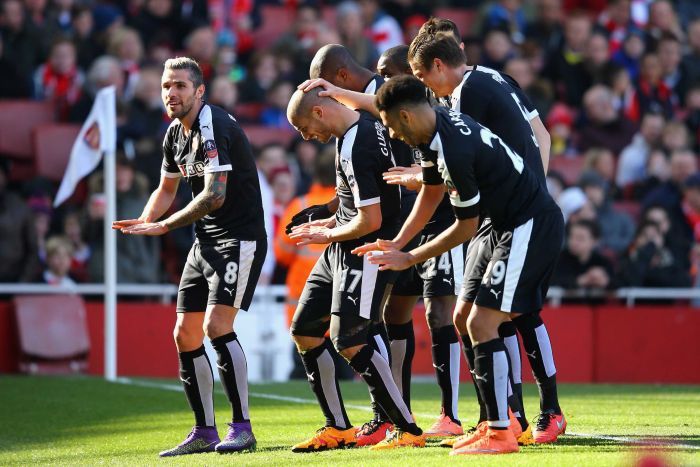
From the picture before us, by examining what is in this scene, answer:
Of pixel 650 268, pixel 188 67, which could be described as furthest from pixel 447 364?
pixel 650 268

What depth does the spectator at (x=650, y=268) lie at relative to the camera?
51.9 ft

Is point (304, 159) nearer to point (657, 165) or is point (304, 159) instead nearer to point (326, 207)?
point (657, 165)

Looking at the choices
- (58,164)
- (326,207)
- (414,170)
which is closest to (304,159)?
(58,164)

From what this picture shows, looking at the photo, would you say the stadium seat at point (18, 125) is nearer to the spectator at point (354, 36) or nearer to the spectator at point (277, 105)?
the spectator at point (277, 105)

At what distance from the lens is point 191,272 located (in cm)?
837

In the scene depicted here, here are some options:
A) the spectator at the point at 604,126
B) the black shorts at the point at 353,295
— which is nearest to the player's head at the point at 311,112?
the black shorts at the point at 353,295

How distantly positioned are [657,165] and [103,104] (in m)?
7.88

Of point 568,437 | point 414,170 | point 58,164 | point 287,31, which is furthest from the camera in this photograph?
point 287,31

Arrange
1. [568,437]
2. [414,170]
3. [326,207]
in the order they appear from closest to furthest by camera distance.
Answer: [414,170], [568,437], [326,207]

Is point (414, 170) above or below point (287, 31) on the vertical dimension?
below

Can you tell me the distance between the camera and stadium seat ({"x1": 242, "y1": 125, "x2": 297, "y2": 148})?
678 inches

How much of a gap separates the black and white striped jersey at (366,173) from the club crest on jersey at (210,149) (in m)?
0.82

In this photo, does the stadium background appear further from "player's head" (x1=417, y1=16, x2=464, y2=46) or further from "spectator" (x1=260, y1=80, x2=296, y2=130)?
"player's head" (x1=417, y1=16, x2=464, y2=46)

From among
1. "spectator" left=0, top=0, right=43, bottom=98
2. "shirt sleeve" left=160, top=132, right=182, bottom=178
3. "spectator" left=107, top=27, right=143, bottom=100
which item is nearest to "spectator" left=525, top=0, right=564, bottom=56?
"spectator" left=107, top=27, right=143, bottom=100
